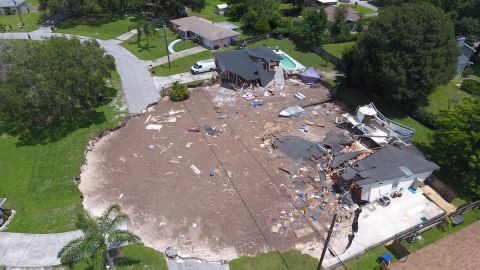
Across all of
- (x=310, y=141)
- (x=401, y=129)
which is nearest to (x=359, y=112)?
(x=401, y=129)

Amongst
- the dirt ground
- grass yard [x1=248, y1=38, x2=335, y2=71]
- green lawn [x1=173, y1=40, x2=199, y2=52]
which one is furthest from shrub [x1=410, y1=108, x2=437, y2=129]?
green lawn [x1=173, y1=40, x2=199, y2=52]

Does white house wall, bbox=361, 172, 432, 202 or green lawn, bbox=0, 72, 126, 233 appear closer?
green lawn, bbox=0, 72, 126, 233

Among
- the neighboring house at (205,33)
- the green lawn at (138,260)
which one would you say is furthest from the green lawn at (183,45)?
the green lawn at (138,260)

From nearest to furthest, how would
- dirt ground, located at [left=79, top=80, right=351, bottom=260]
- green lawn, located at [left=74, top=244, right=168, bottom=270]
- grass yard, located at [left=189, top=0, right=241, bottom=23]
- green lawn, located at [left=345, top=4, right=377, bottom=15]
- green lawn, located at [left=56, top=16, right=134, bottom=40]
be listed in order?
green lawn, located at [left=74, top=244, right=168, bottom=270]
dirt ground, located at [left=79, top=80, right=351, bottom=260]
green lawn, located at [left=56, top=16, right=134, bottom=40]
grass yard, located at [left=189, top=0, right=241, bottom=23]
green lawn, located at [left=345, top=4, right=377, bottom=15]

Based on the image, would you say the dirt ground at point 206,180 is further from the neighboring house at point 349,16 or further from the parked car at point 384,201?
the neighboring house at point 349,16

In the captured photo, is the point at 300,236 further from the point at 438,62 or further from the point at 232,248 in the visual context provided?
the point at 438,62

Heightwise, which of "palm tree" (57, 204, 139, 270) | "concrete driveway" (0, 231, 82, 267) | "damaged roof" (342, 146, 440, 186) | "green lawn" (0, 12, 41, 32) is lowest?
"green lawn" (0, 12, 41, 32)

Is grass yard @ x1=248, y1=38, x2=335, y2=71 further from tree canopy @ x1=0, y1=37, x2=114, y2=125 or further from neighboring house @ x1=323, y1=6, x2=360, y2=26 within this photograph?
tree canopy @ x1=0, y1=37, x2=114, y2=125

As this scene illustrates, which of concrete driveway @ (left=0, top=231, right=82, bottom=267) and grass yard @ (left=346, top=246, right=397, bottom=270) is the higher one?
grass yard @ (left=346, top=246, right=397, bottom=270)
